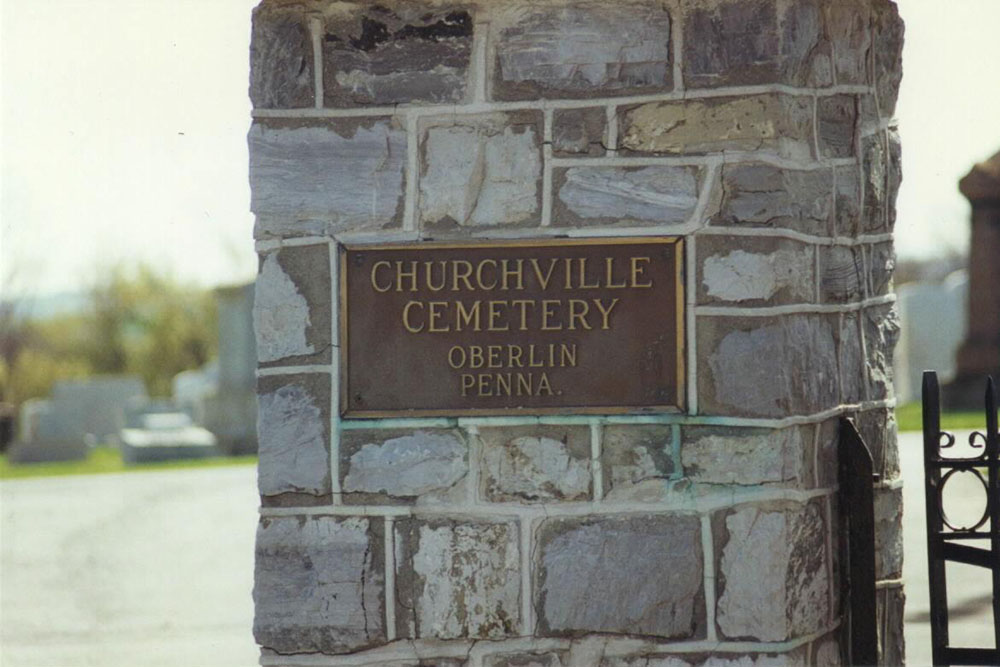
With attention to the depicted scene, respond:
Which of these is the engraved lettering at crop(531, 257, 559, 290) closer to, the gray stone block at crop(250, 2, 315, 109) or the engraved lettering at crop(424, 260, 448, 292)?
the engraved lettering at crop(424, 260, 448, 292)

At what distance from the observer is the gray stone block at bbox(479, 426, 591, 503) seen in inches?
140

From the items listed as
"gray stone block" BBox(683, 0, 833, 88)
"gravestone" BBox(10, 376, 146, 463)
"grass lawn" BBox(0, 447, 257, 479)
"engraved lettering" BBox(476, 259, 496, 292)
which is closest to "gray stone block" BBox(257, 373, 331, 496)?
"engraved lettering" BBox(476, 259, 496, 292)

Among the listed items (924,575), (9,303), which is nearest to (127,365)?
(9,303)

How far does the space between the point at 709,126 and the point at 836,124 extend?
0.48 meters

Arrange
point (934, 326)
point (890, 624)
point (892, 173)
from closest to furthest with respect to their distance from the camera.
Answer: point (890, 624)
point (892, 173)
point (934, 326)

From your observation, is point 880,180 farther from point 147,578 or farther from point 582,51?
point 147,578

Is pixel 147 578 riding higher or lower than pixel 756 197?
lower

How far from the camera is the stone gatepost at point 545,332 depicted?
3520 mm

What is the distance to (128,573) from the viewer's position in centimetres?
892

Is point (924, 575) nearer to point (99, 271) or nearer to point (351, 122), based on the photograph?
point (351, 122)

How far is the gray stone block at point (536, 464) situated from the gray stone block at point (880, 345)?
1.00 metres

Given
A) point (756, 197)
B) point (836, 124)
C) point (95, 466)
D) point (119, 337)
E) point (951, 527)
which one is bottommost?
point (95, 466)

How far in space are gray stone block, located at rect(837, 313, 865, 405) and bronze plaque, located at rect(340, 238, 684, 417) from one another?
0.57 m

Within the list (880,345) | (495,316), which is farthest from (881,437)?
(495,316)
